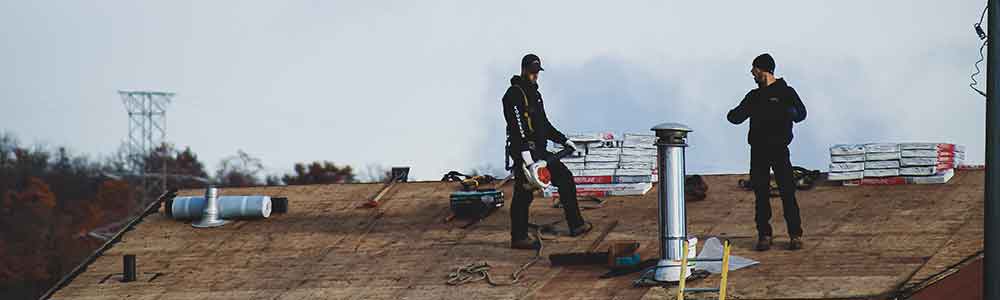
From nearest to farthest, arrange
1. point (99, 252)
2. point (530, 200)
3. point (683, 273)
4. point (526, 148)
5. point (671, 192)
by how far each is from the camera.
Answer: point (683, 273) → point (671, 192) → point (530, 200) → point (526, 148) → point (99, 252)

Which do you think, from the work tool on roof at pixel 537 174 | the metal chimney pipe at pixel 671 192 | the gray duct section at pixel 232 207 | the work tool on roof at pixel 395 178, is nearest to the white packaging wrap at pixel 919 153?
the metal chimney pipe at pixel 671 192

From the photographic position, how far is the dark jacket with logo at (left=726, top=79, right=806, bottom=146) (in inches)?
523

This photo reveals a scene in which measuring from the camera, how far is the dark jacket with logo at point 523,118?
1441 cm

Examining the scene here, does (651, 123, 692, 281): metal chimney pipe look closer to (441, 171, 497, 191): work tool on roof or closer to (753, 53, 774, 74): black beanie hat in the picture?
(753, 53, 774, 74): black beanie hat

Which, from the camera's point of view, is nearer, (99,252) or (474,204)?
(474,204)

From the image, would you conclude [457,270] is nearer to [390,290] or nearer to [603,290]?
[390,290]

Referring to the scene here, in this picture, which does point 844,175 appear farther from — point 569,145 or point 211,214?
point 211,214

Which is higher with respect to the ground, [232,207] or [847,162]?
[847,162]

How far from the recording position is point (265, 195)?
58.3 feet

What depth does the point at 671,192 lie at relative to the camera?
12.8m

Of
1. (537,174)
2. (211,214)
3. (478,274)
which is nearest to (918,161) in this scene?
(537,174)

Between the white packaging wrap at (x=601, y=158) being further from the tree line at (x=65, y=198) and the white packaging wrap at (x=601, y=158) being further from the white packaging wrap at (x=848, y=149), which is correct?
the tree line at (x=65, y=198)

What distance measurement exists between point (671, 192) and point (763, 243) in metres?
1.09

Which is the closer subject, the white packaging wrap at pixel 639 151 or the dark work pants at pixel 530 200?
the dark work pants at pixel 530 200
